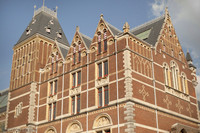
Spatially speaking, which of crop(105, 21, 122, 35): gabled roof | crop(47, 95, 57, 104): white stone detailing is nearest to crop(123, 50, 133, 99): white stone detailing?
crop(105, 21, 122, 35): gabled roof

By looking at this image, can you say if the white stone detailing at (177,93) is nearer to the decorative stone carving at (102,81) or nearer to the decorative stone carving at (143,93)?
the decorative stone carving at (143,93)

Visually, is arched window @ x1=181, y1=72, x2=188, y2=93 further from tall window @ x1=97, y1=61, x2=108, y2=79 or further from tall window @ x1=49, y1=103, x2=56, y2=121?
tall window @ x1=49, y1=103, x2=56, y2=121

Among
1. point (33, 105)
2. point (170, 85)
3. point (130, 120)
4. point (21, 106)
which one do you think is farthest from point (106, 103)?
point (21, 106)

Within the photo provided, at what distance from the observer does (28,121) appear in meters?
40.1

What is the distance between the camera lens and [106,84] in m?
33.5

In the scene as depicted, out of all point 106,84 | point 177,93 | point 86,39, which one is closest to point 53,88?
point 86,39

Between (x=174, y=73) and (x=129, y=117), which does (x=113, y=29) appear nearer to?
(x=174, y=73)

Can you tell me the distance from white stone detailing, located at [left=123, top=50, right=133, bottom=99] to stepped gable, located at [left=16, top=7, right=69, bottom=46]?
19812mm

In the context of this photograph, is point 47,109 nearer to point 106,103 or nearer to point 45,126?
point 45,126

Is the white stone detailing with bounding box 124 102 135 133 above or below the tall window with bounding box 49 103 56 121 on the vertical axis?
below

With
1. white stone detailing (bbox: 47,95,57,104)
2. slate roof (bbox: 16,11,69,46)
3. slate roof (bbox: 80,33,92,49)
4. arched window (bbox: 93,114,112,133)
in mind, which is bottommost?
arched window (bbox: 93,114,112,133)

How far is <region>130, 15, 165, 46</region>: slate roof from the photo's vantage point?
3947 centimetres

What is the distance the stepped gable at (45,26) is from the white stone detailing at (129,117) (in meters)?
23.3

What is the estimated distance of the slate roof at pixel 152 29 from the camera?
39.5 meters
